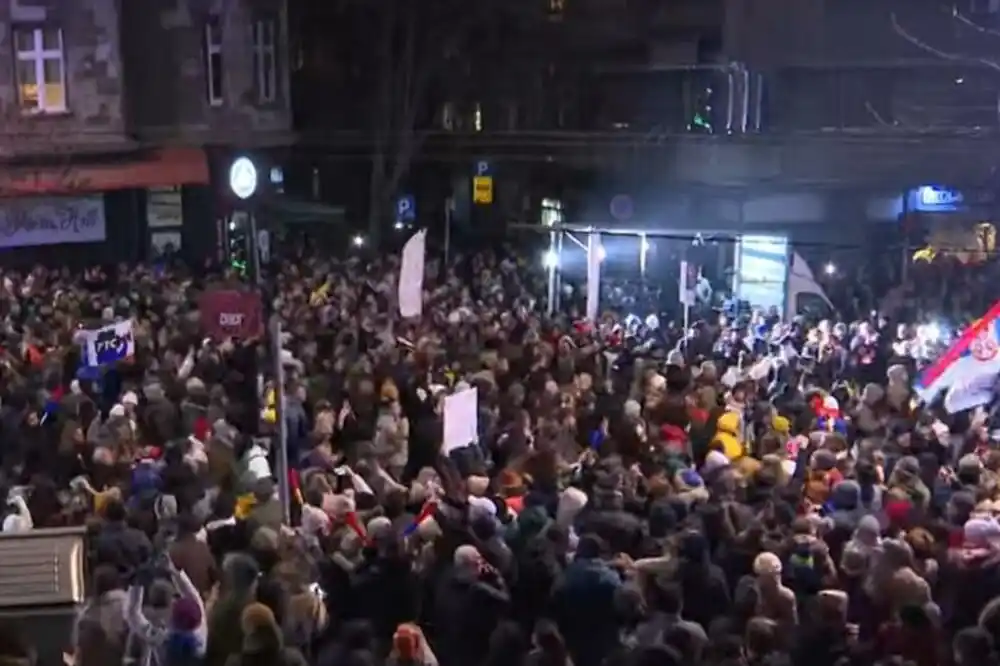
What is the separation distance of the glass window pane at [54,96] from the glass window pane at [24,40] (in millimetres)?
746

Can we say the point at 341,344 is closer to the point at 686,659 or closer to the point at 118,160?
the point at 686,659

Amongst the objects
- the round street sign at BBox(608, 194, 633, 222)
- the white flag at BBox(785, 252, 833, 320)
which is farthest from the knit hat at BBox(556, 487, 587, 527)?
the round street sign at BBox(608, 194, 633, 222)

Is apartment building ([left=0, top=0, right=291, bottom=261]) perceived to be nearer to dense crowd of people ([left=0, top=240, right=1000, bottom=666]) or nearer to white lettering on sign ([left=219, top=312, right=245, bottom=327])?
dense crowd of people ([left=0, top=240, right=1000, bottom=666])

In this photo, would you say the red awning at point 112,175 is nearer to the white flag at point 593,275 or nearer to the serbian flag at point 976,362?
the white flag at point 593,275

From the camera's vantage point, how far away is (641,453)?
37.1 ft

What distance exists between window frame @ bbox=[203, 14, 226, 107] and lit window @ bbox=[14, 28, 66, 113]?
3.24 metres

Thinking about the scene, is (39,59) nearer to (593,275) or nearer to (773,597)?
(593,275)

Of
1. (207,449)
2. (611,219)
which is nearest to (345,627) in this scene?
(207,449)

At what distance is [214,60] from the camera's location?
30.2 m

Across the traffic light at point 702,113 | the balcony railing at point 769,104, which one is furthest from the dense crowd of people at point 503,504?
the balcony railing at point 769,104

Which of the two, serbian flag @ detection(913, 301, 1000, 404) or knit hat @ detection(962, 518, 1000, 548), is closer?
knit hat @ detection(962, 518, 1000, 548)

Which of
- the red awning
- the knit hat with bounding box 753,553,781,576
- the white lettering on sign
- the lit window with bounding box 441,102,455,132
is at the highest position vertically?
the lit window with bounding box 441,102,455,132

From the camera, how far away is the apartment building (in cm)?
2700

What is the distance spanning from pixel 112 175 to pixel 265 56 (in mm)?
4794
